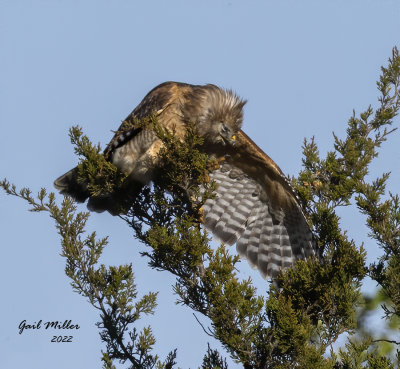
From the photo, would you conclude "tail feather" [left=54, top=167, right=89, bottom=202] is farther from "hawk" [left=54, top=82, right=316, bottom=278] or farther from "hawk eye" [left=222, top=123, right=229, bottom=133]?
"hawk eye" [left=222, top=123, right=229, bottom=133]

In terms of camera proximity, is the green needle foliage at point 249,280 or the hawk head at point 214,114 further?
the hawk head at point 214,114

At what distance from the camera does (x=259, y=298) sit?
5.27 meters

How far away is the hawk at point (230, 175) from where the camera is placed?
23.8 ft

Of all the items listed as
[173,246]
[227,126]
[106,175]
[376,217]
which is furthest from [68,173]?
[376,217]

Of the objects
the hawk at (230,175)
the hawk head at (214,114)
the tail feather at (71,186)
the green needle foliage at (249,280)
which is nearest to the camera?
the green needle foliage at (249,280)

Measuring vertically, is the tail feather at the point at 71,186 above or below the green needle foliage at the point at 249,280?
above

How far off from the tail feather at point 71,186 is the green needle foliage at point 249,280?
1326 millimetres

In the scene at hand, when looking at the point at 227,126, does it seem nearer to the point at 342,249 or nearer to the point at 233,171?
the point at 233,171

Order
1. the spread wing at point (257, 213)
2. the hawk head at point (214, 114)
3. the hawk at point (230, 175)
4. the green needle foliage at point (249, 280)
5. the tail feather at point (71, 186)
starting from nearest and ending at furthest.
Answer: the green needle foliage at point (249, 280) → the hawk at point (230, 175) → the hawk head at point (214, 114) → the tail feather at point (71, 186) → the spread wing at point (257, 213)

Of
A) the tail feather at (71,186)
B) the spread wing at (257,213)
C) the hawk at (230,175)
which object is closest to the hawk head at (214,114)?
the hawk at (230,175)

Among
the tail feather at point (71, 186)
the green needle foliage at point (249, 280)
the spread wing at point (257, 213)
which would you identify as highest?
the tail feather at point (71, 186)

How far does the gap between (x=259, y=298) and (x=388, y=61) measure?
2791 mm

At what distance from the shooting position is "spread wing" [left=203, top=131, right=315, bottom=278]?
27.2 feet

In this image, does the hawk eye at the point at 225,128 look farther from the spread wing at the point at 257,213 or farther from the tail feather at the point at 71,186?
the tail feather at the point at 71,186
